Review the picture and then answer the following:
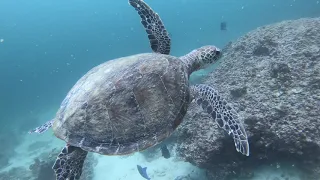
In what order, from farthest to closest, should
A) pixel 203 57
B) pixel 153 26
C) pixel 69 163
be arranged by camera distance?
1. pixel 153 26
2. pixel 203 57
3. pixel 69 163

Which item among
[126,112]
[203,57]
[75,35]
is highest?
[75,35]

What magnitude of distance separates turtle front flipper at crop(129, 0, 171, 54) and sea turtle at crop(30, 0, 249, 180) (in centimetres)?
124

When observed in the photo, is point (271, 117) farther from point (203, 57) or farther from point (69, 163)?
point (69, 163)

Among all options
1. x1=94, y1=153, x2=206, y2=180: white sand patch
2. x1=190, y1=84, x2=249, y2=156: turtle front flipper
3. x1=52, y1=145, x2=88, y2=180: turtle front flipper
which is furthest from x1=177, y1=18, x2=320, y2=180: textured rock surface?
x1=52, y1=145, x2=88, y2=180: turtle front flipper

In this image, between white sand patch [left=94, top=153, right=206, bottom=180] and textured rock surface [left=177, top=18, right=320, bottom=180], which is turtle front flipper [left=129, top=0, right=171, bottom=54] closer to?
textured rock surface [left=177, top=18, right=320, bottom=180]

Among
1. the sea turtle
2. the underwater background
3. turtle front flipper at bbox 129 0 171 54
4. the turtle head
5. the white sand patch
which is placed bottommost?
the white sand patch

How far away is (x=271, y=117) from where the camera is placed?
4.35 meters

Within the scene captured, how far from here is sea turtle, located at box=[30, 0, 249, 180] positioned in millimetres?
3283

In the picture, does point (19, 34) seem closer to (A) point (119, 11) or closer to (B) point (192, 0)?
(A) point (119, 11)

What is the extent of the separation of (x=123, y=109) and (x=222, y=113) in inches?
68.3

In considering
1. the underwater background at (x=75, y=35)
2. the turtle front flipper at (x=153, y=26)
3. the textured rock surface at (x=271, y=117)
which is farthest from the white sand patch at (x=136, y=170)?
the underwater background at (x=75, y=35)

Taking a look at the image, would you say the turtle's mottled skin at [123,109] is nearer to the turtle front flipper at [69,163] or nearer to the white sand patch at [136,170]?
the turtle front flipper at [69,163]

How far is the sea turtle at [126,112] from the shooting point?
3283 mm

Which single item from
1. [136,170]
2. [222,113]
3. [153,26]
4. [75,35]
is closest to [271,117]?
[222,113]
